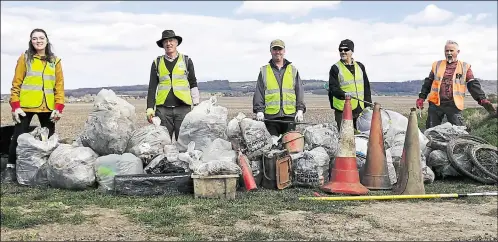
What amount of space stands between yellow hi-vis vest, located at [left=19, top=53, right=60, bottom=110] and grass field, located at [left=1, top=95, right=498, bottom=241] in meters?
1.02

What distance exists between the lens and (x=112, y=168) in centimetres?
611

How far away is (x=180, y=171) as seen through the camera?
6.17 metres

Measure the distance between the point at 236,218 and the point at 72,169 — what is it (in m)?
2.28

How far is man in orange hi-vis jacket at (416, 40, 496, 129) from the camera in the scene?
7.95 metres

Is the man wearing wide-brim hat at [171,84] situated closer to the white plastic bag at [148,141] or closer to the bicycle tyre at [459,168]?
the white plastic bag at [148,141]

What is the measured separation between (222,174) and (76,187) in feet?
5.56

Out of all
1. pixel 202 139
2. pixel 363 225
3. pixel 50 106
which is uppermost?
pixel 50 106

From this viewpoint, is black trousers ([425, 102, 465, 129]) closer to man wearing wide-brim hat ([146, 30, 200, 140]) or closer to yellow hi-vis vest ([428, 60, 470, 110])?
yellow hi-vis vest ([428, 60, 470, 110])

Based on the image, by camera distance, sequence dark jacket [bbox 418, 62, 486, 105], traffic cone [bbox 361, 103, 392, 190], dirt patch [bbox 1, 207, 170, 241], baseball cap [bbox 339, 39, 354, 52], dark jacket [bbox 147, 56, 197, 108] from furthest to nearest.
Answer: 1. dark jacket [bbox 418, 62, 486, 105]
2. baseball cap [bbox 339, 39, 354, 52]
3. dark jacket [bbox 147, 56, 197, 108]
4. traffic cone [bbox 361, 103, 392, 190]
5. dirt patch [bbox 1, 207, 170, 241]

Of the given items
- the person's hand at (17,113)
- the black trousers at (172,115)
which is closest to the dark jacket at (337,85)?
the black trousers at (172,115)

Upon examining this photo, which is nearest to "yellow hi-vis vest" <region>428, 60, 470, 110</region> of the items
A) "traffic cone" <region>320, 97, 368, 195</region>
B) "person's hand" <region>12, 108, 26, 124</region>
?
"traffic cone" <region>320, 97, 368, 195</region>

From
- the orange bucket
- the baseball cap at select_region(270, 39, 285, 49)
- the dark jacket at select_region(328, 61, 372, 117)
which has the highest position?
the baseball cap at select_region(270, 39, 285, 49)

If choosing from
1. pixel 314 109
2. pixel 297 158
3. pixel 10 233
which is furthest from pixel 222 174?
pixel 314 109

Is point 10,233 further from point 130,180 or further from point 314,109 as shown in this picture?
point 314,109
